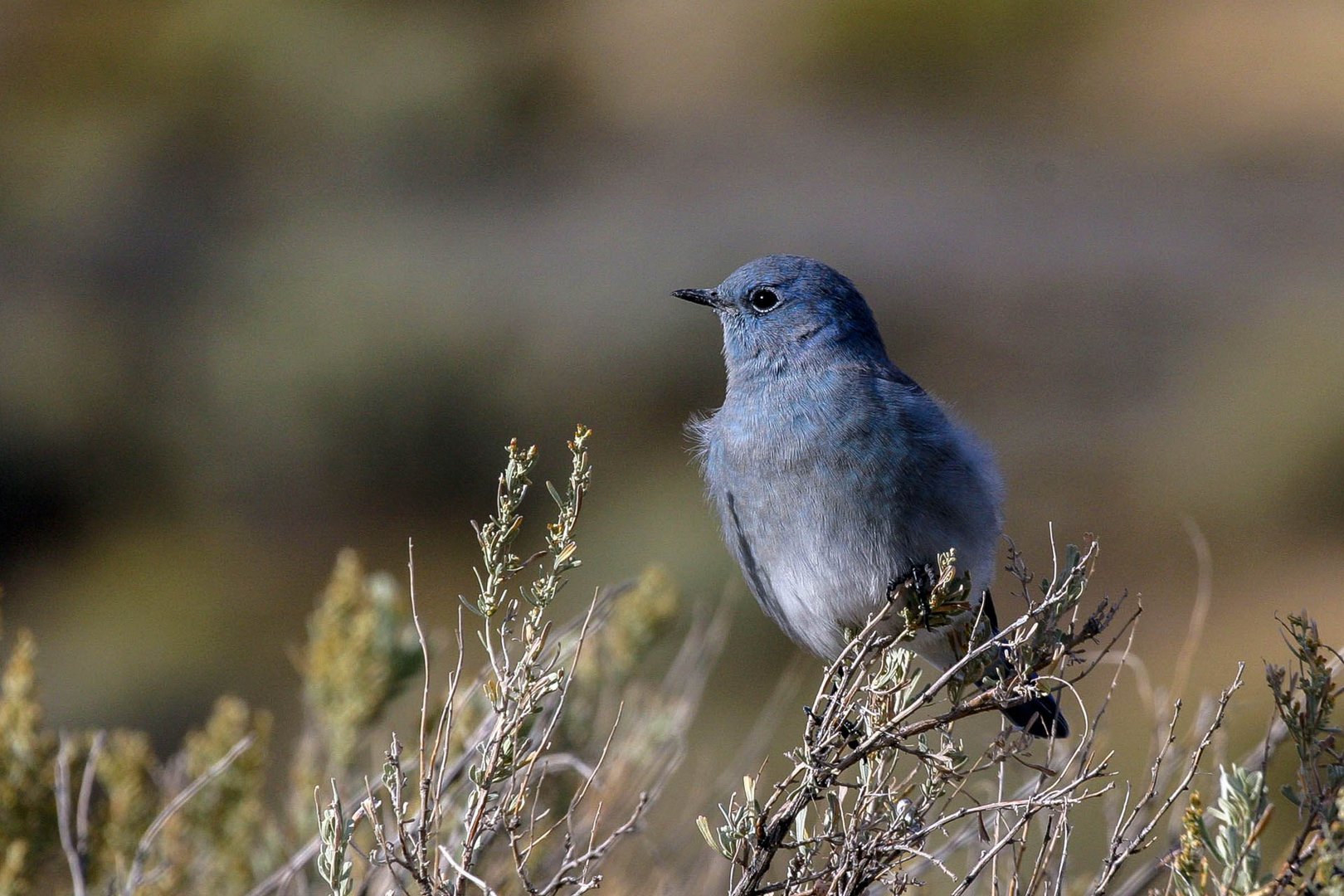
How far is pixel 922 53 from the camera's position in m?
16.8

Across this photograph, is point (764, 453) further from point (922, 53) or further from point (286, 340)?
point (922, 53)

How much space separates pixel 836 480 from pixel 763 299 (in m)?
0.75

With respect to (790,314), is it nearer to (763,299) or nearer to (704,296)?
(763,299)

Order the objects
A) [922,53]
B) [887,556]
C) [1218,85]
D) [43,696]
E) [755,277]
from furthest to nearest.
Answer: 1. [922,53]
2. [1218,85]
3. [43,696]
4. [755,277]
5. [887,556]

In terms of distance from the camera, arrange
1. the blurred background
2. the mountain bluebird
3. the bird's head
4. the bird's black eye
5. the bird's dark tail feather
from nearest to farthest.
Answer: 1. the bird's dark tail feather
2. the mountain bluebird
3. the bird's head
4. the bird's black eye
5. the blurred background

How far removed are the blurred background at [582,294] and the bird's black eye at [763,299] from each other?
529 centimetres

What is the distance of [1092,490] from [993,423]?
3.67 ft

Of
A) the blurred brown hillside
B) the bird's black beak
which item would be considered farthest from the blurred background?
the bird's black beak

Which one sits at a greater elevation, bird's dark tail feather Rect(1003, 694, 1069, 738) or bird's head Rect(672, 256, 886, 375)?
bird's head Rect(672, 256, 886, 375)

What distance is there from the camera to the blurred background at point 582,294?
444 inches

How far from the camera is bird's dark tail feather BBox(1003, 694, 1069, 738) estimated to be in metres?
2.80

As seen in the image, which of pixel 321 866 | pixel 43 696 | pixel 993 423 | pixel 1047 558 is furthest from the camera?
pixel 993 423

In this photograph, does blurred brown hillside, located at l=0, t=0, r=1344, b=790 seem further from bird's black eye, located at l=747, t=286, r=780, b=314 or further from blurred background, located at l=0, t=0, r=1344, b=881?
bird's black eye, located at l=747, t=286, r=780, b=314

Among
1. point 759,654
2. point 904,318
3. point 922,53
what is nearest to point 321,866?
point 759,654
